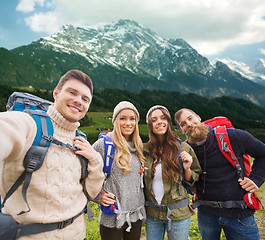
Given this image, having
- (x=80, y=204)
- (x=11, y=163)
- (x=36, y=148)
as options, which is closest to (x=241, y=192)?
(x=80, y=204)

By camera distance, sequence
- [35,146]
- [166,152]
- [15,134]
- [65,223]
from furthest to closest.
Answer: [166,152] → [65,223] → [35,146] → [15,134]

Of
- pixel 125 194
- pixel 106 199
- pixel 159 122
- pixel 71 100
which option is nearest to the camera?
pixel 71 100

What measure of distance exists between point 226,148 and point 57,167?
303 centimetres

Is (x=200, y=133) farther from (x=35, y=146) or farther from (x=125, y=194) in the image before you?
(x=35, y=146)

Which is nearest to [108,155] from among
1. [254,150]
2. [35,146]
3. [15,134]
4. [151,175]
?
[151,175]

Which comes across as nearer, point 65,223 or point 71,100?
point 65,223

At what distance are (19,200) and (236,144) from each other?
3.72 metres

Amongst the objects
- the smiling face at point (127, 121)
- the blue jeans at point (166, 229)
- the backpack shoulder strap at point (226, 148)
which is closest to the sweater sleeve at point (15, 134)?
the smiling face at point (127, 121)

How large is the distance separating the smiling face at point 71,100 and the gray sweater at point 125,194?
1.15 m

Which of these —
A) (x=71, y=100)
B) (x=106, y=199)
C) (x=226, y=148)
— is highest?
(x=71, y=100)

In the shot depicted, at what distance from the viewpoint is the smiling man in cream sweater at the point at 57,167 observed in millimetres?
1712

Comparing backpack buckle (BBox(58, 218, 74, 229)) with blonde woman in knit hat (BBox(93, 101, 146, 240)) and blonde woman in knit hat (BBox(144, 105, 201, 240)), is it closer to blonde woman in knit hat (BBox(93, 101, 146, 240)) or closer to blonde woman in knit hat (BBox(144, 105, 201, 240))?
blonde woman in knit hat (BBox(93, 101, 146, 240))

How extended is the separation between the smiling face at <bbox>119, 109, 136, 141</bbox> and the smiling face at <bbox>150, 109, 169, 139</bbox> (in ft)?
1.61

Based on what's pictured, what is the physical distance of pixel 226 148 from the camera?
3.25 metres
